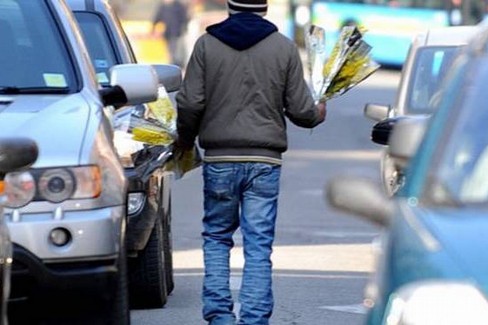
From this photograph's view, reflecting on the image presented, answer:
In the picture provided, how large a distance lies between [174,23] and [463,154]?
108 feet

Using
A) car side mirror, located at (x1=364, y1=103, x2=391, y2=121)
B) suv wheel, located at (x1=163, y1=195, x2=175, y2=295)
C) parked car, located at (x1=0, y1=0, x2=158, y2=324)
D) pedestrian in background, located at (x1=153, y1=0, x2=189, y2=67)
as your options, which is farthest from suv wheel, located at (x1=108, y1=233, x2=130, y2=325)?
pedestrian in background, located at (x1=153, y1=0, x2=189, y2=67)

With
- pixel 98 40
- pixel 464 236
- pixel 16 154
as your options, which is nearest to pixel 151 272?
pixel 98 40

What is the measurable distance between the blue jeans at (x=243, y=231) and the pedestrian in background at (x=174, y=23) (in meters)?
29.9

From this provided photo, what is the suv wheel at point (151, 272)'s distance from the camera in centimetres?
920

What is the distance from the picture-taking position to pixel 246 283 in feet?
26.9

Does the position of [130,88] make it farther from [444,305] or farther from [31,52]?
[444,305]

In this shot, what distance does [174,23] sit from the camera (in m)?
38.1

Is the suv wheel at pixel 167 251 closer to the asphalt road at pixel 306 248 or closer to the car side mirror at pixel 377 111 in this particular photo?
the asphalt road at pixel 306 248

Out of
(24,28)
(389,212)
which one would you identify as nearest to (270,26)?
(24,28)

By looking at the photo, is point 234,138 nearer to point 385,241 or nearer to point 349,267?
point 385,241

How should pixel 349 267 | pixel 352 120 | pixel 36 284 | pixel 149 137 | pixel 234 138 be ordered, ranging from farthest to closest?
pixel 352 120 < pixel 349 267 < pixel 149 137 < pixel 234 138 < pixel 36 284

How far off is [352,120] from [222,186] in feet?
68.5

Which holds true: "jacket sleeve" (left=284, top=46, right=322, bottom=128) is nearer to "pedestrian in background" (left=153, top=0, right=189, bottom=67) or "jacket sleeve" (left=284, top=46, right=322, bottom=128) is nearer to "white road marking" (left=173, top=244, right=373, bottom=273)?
"white road marking" (left=173, top=244, right=373, bottom=273)

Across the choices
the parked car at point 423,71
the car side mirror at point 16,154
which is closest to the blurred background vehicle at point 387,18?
the parked car at point 423,71
